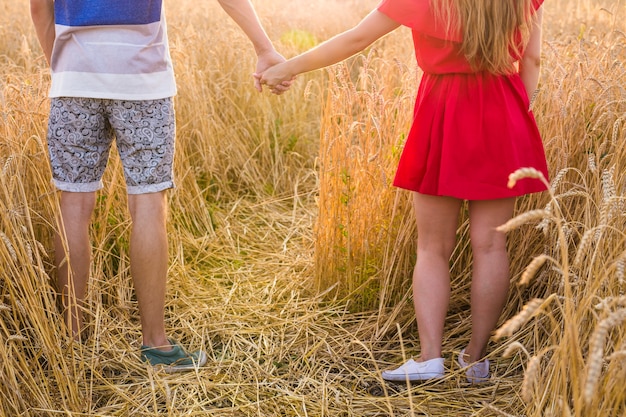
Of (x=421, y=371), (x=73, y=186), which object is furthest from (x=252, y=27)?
(x=421, y=371)

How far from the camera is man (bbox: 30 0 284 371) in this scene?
2154 millimetres

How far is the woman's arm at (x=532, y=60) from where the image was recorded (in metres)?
2.19

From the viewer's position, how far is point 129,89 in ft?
7.14

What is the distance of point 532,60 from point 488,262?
0.66 meters

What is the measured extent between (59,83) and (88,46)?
0.15m

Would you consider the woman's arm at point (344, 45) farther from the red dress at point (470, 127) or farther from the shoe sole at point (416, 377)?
the shoe sole at point (416, 377)

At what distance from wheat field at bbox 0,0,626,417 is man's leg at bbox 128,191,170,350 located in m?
0.15

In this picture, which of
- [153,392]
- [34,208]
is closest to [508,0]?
[153,392]

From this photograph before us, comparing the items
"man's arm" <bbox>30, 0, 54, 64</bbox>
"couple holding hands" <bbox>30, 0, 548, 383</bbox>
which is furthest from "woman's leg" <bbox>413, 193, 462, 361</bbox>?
"man's arm" <bbox>30, 0, 54, 64</bbox>

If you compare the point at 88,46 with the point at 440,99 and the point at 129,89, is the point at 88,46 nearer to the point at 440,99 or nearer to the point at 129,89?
the point at 129,89

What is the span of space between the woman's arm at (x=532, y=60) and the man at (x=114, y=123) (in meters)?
1.14

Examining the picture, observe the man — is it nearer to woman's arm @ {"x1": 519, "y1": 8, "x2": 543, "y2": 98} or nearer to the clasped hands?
the clasped hands

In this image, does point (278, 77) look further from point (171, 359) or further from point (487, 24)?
point (171, 359)

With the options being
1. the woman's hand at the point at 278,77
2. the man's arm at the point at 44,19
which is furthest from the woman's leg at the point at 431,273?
the man's arm at the point at 44,19
